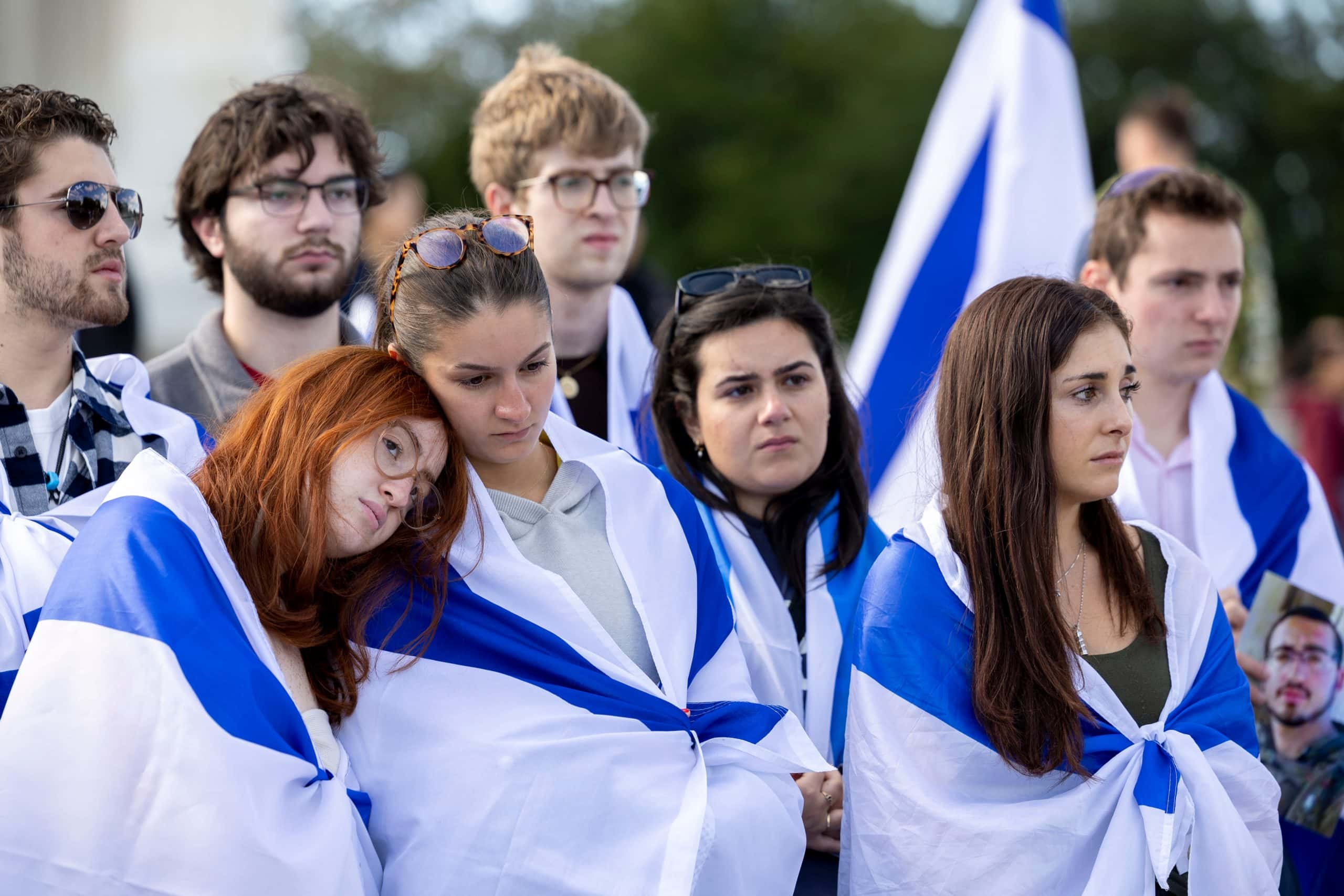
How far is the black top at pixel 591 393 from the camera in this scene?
389 centimetres

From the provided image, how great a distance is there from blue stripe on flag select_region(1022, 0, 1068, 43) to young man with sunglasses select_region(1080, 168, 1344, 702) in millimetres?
2038

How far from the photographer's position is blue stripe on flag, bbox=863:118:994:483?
5.37 m

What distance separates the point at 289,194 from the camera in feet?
11.9

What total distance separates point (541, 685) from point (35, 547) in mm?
950

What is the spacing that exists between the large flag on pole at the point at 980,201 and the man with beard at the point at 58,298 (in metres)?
3.03

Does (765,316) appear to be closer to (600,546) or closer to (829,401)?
(829,401)

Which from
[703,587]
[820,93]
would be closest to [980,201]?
[703,587]

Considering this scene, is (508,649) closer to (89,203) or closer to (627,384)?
(89,203)

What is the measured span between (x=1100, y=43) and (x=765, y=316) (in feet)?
79.7

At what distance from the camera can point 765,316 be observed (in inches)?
126

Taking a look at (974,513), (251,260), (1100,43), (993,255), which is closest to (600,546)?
(974,513)

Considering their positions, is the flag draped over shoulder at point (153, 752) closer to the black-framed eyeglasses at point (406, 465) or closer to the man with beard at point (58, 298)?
the black-framed eyeglasses at point (406, 465)

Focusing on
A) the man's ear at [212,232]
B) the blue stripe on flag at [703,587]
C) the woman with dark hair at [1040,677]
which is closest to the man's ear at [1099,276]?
the woman with dark hair at [1040,677]

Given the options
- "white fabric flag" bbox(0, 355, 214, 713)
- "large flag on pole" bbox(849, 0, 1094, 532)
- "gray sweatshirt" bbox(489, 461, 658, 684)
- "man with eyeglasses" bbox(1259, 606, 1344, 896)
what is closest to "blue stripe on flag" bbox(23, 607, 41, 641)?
"white fabric flag" bbox(0, 355, 214, 713)
